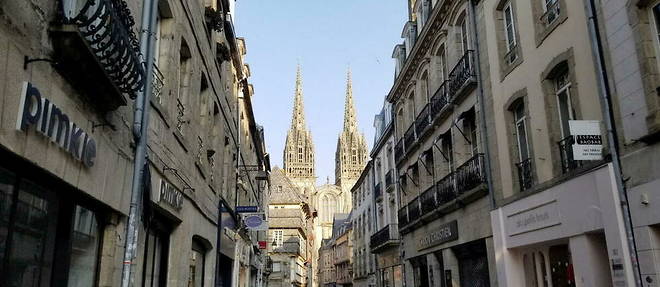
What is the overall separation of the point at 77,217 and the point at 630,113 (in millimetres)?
7949

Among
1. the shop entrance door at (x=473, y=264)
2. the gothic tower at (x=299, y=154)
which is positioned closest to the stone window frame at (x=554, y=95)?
the shop entrance door at (x=473, y=264)

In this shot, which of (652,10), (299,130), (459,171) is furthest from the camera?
(299,130)

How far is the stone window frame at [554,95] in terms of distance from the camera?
1020 centimetres

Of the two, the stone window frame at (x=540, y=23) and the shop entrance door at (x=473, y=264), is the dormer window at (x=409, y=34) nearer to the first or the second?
the shop entrance door at (x=473, y=264)

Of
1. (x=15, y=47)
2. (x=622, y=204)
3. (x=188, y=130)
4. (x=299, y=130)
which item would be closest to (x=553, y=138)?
(x=622, y=204)

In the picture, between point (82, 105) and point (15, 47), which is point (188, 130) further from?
point (15, 47)

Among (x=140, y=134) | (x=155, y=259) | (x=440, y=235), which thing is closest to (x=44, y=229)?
(x=140, y=134)

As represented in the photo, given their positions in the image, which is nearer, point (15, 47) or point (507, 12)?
point (15, 47)

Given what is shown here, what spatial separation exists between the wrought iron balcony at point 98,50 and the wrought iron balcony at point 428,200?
46.0 ft

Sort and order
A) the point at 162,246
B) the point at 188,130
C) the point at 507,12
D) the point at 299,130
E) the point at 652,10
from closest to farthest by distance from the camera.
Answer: the point at 652,10, the point at 162,246, the point at 188,130, the point at 507,12, the point at 299,130

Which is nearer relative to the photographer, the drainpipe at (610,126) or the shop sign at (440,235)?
the drainpipe at (610,126)

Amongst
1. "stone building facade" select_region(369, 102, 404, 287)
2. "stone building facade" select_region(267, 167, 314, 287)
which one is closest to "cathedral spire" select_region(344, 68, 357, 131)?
"stone building facade" select_region(267, 167, 314, 287)

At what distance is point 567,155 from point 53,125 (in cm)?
920

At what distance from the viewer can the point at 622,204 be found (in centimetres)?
852
